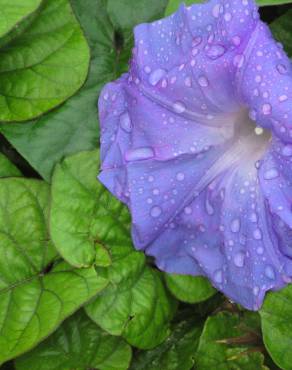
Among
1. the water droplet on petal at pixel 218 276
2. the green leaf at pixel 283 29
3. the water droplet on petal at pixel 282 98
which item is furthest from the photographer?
the green leaf at pixel 283 29

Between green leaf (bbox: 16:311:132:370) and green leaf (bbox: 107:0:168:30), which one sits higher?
green leaf (bbox: 107:0:168:30)

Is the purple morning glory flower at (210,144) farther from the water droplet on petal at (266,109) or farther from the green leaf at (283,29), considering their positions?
the green leaf at (283,29)

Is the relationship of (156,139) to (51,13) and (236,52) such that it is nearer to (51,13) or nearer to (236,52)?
(236,52)

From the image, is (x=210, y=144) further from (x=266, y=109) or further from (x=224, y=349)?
(x=224, y=349)

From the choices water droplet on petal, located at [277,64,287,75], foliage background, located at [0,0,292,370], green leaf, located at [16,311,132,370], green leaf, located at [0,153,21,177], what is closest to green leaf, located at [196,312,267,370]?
foliage background, located at [0,0,292,370]

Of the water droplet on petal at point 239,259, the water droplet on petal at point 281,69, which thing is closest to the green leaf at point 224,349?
the water droplet on petal at point 239,259

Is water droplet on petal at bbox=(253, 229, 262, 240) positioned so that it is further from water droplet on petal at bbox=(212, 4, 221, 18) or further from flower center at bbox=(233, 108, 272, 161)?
water droplet on petal at bbox=(212, 4, 221, 18)
